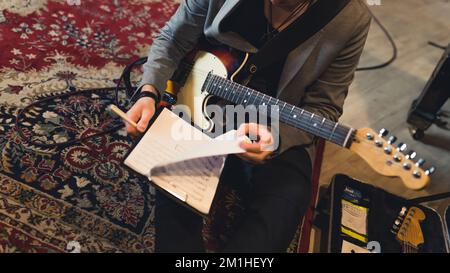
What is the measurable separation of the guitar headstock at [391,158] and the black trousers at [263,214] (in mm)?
194

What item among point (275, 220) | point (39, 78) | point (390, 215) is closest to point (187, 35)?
point (275, 220)

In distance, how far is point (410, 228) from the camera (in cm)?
114

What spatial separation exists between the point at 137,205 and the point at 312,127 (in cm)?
60

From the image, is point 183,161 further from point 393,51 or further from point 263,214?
point 393,51

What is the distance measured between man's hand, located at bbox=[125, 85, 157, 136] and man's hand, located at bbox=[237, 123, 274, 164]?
0.80ft

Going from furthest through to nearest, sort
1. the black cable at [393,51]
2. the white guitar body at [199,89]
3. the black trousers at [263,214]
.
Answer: the black cable at [393,51]
the white guitar body at [199,89]
the black trousers at [263,214]

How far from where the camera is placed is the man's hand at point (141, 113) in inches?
36.5

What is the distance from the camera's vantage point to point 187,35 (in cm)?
109

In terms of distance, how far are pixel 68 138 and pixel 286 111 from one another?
0.77 meters

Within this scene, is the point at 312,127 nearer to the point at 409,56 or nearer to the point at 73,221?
the point at 73,221

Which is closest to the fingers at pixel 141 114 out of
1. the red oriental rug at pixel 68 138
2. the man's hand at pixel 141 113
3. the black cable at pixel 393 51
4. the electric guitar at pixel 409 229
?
the man's hand at pixel 141 113

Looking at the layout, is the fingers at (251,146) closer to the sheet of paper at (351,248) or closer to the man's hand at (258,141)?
the man's hand at (258,141)

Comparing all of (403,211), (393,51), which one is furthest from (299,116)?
(393,51)

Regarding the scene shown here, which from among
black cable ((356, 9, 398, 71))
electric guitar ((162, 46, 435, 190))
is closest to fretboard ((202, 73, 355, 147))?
electric guitar ((162, 46, 435, 190))
